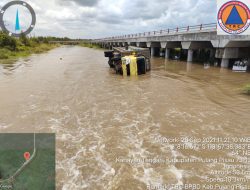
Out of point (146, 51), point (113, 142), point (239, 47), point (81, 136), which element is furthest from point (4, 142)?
point (239, 47)

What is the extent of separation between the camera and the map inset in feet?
14.0

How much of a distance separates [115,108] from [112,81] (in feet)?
21.3

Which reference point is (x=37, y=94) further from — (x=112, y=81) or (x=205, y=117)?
(x=205, y=117)

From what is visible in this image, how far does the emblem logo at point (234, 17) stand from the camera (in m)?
16.2

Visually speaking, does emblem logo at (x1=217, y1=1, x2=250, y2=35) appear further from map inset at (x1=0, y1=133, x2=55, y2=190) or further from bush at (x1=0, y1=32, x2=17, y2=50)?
bush at (x1=0, y1=32, x2=17, y2=50)

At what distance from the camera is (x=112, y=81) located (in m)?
15.6

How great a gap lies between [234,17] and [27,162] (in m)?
17.9

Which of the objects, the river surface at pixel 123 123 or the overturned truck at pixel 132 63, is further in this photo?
the overturned truck at pixel 132 63

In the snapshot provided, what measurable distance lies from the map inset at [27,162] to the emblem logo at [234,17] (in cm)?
1585

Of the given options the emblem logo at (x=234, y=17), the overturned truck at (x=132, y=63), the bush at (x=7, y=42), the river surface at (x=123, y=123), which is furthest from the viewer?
the bush at (x=7, y=42)

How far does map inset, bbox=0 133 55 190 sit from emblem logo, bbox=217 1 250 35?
15.8 m

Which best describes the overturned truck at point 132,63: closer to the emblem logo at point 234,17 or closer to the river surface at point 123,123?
the river surface at point 123,123

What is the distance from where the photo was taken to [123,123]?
770 centimetres

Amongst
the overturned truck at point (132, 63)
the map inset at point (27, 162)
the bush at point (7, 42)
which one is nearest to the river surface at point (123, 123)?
the map inset at point (27, 162)
